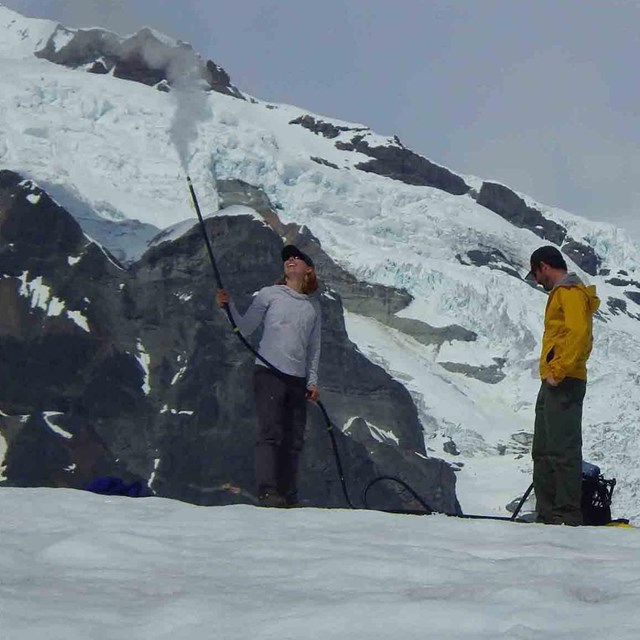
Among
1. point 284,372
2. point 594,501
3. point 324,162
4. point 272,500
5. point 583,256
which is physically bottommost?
point 272,500

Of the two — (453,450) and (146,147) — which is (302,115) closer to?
(146,147)

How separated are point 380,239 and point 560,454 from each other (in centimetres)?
13903

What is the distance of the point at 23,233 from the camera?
108375mm

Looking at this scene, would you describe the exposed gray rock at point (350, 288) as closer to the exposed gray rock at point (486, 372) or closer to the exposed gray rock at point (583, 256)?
the exposed gray rock at point (486, 372)

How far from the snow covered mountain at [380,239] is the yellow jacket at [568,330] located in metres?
105

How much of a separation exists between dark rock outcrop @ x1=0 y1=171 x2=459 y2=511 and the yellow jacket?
76536 mm

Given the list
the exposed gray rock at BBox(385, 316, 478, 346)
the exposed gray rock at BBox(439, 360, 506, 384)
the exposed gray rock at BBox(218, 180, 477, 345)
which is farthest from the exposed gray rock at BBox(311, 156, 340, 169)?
the exposed gray rock at BBox(439, 360, 506, 384)

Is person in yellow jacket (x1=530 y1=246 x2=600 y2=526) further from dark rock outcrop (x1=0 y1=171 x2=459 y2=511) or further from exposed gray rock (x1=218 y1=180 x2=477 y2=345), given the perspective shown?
exposed gray rock (x1=218 y1=180 x2=477 y2=345)

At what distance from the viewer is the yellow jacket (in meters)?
9.22

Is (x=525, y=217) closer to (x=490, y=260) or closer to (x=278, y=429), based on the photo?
(x=490, y=260)

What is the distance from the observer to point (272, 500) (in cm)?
962

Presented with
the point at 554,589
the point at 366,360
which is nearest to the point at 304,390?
the point at 554,589

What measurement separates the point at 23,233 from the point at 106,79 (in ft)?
169

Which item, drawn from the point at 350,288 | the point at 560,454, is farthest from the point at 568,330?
the point at 350,288
